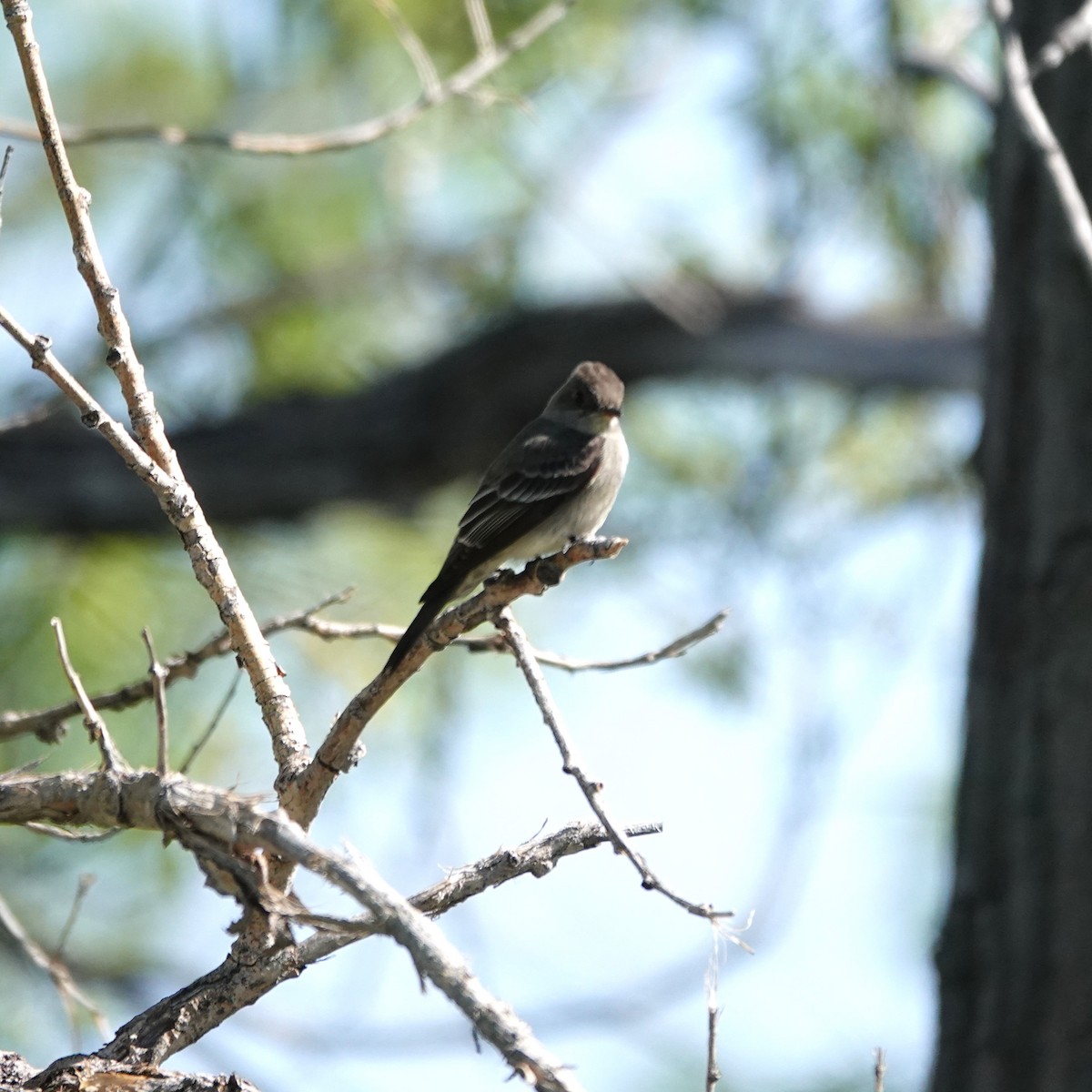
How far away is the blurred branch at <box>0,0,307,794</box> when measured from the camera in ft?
8.11

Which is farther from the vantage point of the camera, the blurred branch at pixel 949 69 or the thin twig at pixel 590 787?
the blurred branch at pixel 949 69

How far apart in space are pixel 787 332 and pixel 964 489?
1.31m

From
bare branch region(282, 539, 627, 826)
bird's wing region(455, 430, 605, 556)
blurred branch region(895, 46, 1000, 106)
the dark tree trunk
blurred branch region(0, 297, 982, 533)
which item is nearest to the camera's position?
bare branch region(282, 539, 627, 826)

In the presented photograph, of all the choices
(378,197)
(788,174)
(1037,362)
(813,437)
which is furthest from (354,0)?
(1037,362)

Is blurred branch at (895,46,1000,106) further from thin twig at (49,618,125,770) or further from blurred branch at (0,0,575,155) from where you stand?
thin twig at (49,618,125,770)

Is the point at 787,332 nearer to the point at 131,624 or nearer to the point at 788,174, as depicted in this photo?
the point at 788,174

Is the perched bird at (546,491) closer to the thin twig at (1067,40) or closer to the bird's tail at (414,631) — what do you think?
the bird's tail at (414,631)

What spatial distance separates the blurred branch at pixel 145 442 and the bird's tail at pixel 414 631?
21cm

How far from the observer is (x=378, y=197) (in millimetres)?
8703

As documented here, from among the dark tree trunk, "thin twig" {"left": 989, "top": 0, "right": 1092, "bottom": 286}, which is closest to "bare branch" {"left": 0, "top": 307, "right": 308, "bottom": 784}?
"thin twig" {"left": 989, "top": 0, "right": 1092, "bottom": 286}

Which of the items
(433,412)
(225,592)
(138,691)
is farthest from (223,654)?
(433,412)

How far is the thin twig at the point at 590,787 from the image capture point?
2207mm

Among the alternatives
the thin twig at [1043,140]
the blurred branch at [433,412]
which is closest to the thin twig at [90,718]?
the thin twig at [1043,140]

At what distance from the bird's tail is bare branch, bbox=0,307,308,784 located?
0.64ft
